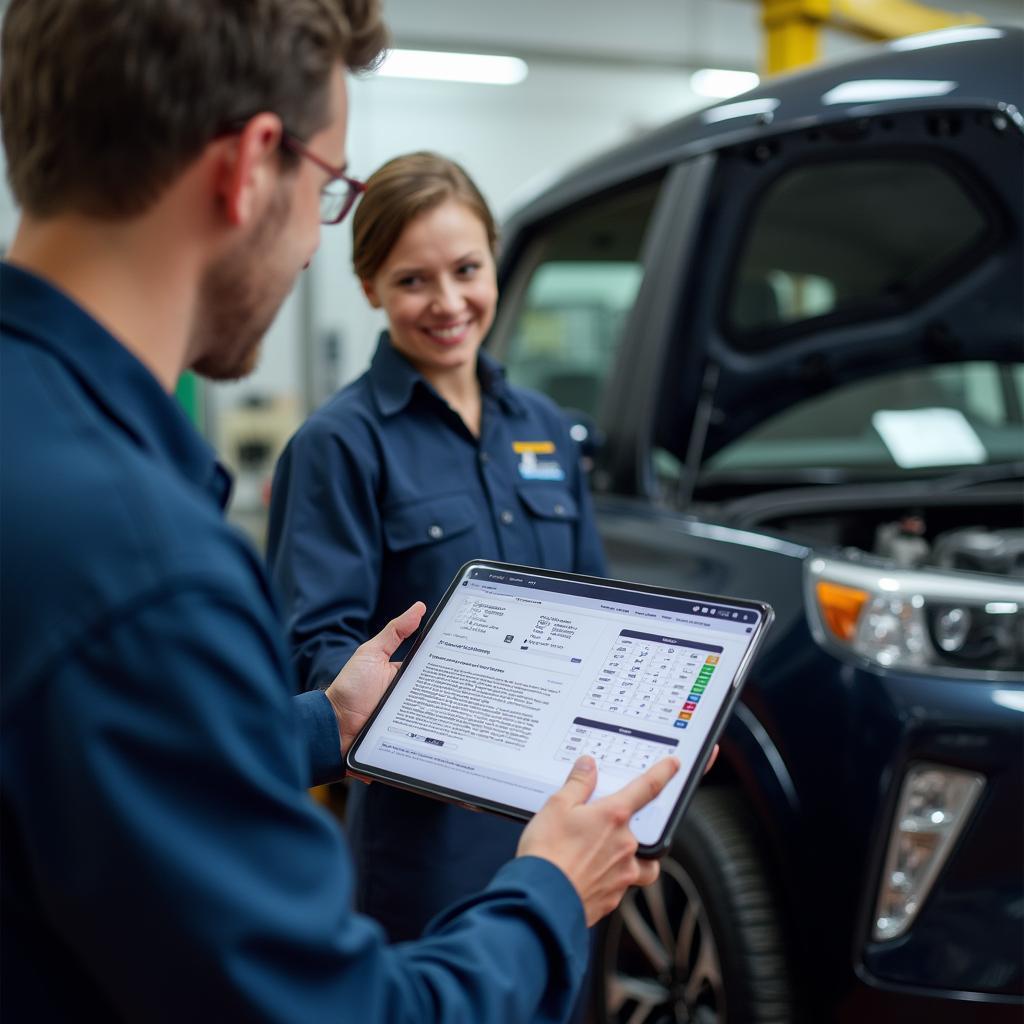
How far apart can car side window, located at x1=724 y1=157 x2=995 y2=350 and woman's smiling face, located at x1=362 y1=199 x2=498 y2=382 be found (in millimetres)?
1061

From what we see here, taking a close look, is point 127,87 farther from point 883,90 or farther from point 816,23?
point 816,23

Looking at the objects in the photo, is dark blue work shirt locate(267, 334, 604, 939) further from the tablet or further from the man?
the man

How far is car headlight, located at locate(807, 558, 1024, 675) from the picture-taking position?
177 cm

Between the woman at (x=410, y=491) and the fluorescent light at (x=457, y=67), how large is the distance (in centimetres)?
755

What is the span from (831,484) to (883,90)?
831mm

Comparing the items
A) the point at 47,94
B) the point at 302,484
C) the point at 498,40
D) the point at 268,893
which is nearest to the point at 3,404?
the point at 47,94

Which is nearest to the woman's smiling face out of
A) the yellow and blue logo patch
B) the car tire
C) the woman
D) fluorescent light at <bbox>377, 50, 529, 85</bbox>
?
the woman

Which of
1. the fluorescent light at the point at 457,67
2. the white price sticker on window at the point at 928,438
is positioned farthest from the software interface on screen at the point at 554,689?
the fluorescent light at the point at 457,67

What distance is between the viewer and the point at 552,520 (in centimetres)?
172

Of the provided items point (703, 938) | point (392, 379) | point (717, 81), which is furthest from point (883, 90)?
point (717, 81)

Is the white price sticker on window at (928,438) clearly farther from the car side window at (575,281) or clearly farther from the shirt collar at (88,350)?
the shirt collar at (88,350)

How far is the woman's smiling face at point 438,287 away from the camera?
162cm

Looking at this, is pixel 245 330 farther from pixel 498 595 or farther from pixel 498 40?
pixel 498 40

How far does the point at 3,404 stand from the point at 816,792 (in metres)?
1.41
